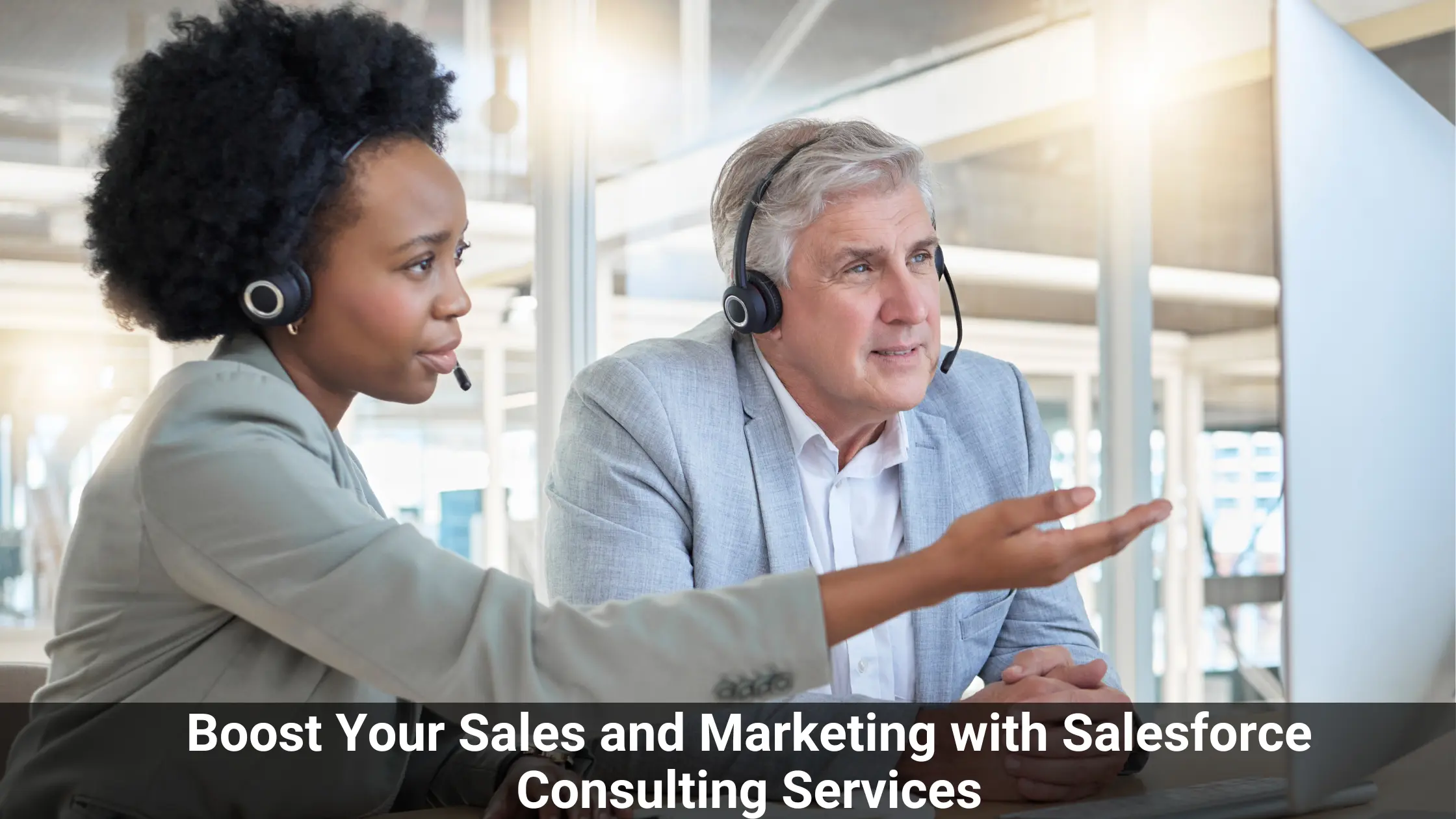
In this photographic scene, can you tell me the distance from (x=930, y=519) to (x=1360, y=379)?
93 cm

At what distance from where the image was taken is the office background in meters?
2.70

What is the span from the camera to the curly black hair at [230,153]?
1084mm

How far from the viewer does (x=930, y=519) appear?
167cm

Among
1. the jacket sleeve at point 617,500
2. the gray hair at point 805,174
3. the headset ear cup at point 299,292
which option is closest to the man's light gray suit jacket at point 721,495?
the jacket sleeve at point 617,500

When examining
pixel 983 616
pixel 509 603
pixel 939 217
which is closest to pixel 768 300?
pixel 983 616

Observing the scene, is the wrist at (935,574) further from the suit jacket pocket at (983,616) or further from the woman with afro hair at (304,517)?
the suit jacket pocket at (983,616)

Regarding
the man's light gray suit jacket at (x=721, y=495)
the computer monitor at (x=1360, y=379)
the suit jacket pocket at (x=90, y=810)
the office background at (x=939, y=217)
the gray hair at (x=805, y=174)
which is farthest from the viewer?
the office background at (x=939, y=217)

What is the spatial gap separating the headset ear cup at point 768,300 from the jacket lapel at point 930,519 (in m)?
0.25

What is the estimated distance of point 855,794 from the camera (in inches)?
44.0

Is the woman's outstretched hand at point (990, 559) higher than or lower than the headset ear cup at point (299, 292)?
lower

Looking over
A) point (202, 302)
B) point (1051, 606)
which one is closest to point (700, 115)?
point (1051, 606)

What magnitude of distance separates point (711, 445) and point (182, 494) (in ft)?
2.60

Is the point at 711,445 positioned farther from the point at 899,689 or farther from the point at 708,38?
the point at 708,38

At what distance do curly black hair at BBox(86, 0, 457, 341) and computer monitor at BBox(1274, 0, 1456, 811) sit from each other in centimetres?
82
